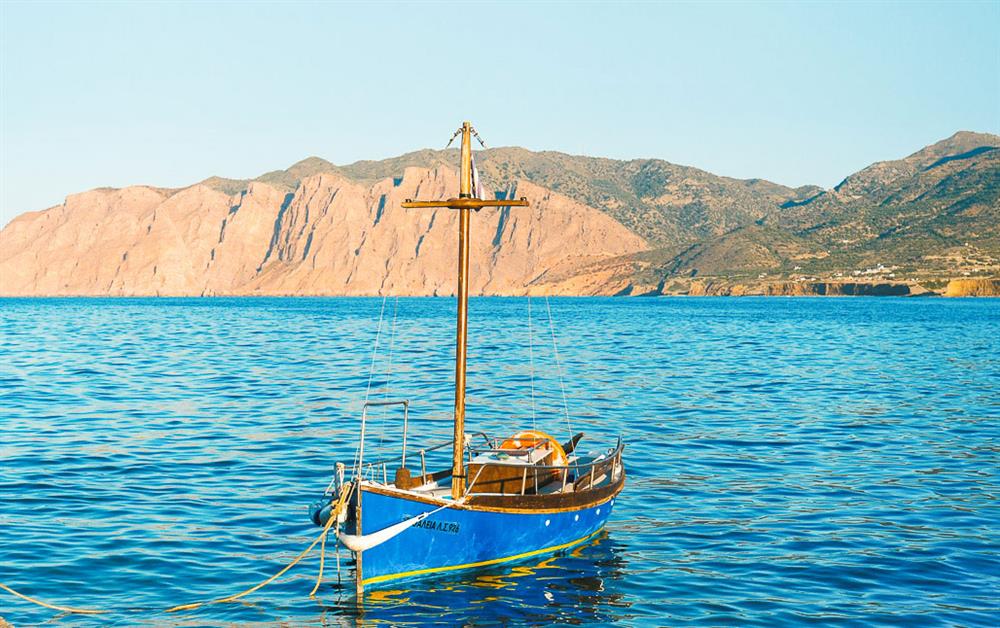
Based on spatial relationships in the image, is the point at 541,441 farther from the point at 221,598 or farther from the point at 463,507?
the point at 221,598

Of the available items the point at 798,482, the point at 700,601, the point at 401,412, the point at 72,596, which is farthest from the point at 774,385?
the point at 72,596

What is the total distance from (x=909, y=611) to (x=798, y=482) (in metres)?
10.4

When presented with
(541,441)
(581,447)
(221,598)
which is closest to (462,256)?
(541,441)

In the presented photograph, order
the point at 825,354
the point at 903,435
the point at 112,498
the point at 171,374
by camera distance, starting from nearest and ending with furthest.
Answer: the point at 112,498, the point at 903,435, the point at 171,374, the point at 825,354

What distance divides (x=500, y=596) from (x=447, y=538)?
1.41 m

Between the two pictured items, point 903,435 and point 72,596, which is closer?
point 72,596

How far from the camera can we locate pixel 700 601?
17641 mm

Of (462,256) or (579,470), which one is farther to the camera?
(579,470)

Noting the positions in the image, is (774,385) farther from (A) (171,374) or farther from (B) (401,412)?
(A) (171,374)

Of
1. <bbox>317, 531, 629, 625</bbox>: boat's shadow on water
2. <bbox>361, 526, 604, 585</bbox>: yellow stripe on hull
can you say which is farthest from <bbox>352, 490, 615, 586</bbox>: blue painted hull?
<bbox>317, 531, 629, 625</bbox>: boat's shadow on water

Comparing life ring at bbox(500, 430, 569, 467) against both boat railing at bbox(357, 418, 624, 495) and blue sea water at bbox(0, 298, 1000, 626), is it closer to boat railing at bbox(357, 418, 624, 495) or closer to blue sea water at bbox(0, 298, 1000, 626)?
boat railing at bbox(357, 418, 624, 495)

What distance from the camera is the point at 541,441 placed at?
2275cm

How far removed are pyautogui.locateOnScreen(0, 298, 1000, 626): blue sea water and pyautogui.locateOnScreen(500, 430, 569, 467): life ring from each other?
2.06m

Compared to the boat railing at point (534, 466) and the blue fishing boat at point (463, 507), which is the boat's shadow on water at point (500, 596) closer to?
the blue fishing boat at point (463, 507)
